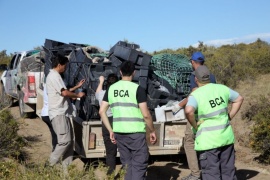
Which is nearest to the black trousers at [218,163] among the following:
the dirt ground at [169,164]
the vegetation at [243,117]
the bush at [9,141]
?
the vegetation at [243,117]

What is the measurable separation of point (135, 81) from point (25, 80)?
4458mm

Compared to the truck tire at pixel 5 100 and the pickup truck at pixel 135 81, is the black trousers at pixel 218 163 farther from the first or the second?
the truck tire at pixel 5 100

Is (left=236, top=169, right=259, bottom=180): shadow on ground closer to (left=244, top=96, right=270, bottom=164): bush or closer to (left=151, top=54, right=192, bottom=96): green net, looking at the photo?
(left=244, top=96, right=270, bottom=164): bush

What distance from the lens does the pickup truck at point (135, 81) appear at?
23.1 ft

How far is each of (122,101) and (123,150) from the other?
0.65 meters

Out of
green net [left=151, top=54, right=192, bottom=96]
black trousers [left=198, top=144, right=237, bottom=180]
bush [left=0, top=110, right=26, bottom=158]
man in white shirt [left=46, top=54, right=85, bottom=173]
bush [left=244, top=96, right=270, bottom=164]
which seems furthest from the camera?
green net [left=151, top=54, right=192, bottom=96]

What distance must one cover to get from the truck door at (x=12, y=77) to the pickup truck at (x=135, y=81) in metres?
4.04

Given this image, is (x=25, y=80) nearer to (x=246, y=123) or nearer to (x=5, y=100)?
(x=5, y=100)

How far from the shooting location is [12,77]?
13.2 m

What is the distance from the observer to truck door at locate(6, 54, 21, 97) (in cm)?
1290

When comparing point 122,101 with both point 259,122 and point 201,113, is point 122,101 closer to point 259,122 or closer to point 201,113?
point 201,113

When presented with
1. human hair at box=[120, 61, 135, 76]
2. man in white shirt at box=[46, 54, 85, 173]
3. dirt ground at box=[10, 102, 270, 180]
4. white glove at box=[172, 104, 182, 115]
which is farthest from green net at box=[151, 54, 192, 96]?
human hair at box=[120, 61, 135, 76]

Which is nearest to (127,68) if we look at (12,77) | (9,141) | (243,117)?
(9,141)

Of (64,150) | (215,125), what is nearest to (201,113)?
(215,125)
